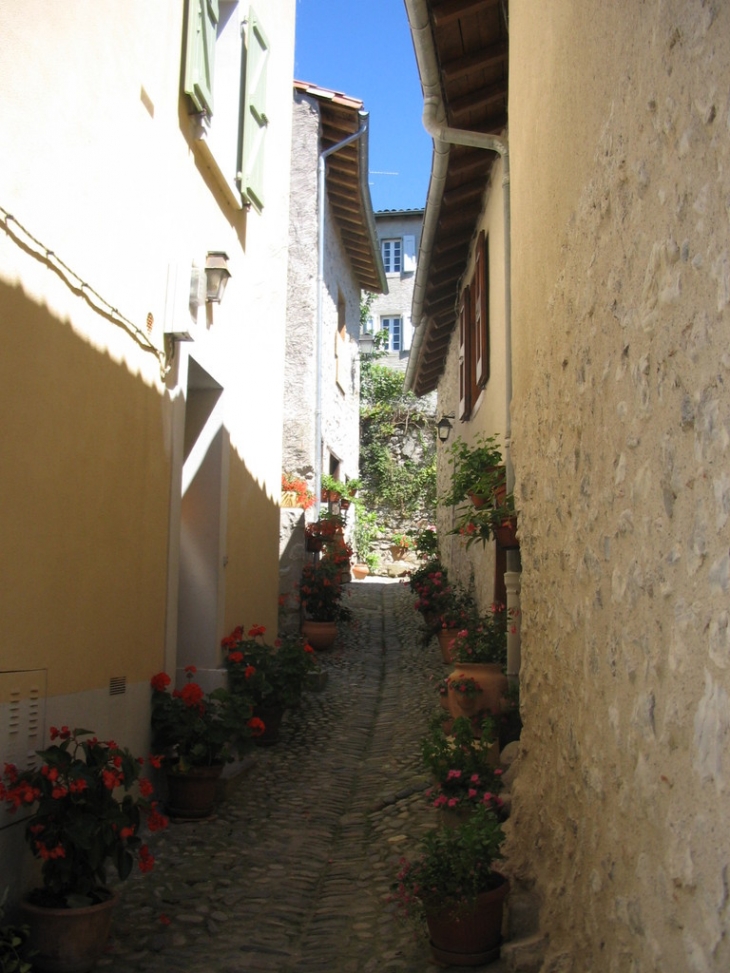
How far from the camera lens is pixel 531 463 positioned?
4.45 meters

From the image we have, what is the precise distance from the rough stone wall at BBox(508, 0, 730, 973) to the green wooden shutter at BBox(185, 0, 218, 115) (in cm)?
225

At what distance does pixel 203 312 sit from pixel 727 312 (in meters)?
4.47

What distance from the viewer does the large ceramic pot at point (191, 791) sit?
505 cm

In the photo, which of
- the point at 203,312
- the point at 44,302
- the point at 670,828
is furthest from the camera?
the point at 203,312

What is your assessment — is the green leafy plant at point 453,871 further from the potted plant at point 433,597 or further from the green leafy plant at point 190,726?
the potted plant at point 433,597

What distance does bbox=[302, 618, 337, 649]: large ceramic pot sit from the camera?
392 inches

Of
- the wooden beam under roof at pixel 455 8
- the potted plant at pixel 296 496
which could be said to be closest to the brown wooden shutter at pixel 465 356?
the potted plant at pixel 296 496

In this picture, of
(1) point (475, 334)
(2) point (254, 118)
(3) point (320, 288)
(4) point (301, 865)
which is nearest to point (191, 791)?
(4) point (301, 865)

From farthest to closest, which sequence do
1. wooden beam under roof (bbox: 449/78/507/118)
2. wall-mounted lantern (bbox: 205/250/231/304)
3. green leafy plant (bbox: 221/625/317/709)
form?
wooden beam under roof (bbox: 449/78/507/118), green leafy plant (bbox: 221/625/317/709), wall-mounted lantern (bbox: 205/250/231/304)

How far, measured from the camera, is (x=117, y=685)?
450 cm

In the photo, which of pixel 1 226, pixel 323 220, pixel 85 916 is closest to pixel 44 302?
pixel 1 226

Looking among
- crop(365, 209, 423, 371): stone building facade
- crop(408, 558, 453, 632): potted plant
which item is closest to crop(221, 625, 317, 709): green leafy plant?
crop(408, 558, 453, 632): potted plant

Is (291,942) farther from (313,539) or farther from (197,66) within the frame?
(313,539)

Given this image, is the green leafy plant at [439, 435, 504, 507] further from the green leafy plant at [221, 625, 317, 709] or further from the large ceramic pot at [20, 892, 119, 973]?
the large ceramic pot at [20, 892, 119, 973]
